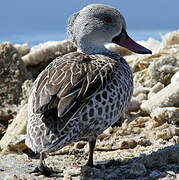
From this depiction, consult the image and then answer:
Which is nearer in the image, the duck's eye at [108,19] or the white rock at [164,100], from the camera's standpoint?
the duck's eye at [108,19]

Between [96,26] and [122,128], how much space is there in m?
1.70

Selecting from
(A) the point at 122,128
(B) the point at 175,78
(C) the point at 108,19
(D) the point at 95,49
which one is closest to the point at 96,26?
(C) the point at 108,19

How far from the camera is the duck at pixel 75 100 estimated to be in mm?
5047

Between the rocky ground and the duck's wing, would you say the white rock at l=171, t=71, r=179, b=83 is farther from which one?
the duck's wing

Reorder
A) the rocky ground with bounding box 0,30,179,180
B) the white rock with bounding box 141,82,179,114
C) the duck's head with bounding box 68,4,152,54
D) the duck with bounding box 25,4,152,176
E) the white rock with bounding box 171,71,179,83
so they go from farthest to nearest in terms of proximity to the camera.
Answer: the white rock with bounding box 171,71,179,83
the white rock with bounding box 141,82,179,114
the duck's head with bounding box 68,4,152,54
the rocky ground with bounding box 0,30,179,180
the duck with bounding box 25,4,152,176

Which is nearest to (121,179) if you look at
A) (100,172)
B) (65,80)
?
(100,172)

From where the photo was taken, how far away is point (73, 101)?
5094 mm

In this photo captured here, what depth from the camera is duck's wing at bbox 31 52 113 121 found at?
16.6 feet

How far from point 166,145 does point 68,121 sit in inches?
75.6

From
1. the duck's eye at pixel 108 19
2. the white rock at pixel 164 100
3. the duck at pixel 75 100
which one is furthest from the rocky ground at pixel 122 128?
the duck's eye at pixel 108 19

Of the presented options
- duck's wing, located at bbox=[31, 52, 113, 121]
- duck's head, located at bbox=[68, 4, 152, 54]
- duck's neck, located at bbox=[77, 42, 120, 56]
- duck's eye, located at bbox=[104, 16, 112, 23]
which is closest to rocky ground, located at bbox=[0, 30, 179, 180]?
duck's wing, located at bbox=[31, 52, 113, 121]

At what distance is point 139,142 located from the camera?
21.8 ft

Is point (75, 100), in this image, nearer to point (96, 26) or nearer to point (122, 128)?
point (96, 26)

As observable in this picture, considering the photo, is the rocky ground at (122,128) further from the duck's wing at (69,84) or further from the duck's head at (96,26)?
the duck's head at (96,26)
